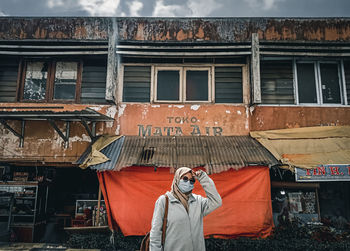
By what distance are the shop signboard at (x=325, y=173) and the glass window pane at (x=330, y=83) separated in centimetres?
254

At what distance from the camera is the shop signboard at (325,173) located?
18.8 ft

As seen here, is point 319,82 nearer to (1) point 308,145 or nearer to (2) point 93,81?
(1) point 308,145

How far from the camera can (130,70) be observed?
7742 mm

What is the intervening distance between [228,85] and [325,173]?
340 cm

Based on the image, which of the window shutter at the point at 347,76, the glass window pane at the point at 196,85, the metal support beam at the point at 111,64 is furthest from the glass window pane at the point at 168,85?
the window shutter at the point at 347,76

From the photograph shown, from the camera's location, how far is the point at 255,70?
7.17 metres

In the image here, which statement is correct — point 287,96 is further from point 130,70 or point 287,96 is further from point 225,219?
point 130,70

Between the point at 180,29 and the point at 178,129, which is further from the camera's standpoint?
the point at 180,29

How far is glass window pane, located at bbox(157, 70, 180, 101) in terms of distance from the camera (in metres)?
7.61

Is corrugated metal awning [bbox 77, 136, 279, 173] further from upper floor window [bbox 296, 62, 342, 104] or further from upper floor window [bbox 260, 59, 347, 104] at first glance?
upper floor window [bbox 296, 62, 342, 104]

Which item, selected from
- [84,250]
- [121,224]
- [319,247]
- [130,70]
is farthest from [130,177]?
[319,247]

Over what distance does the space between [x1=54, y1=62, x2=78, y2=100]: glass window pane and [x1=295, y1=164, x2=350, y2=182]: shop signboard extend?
6302mm

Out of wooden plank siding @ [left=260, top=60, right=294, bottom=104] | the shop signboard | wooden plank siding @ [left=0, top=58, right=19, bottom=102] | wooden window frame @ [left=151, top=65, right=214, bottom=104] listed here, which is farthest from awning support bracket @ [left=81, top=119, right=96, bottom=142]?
the shop signboard

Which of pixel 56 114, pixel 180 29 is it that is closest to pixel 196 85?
pixel 180 29
